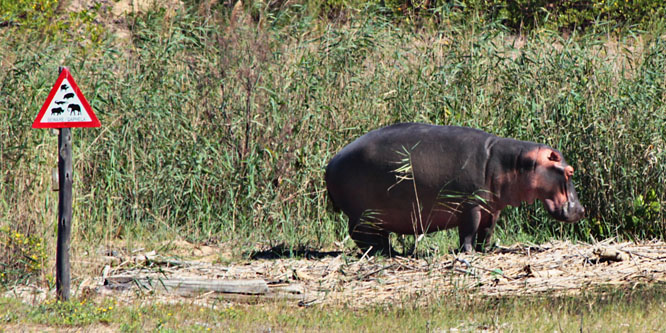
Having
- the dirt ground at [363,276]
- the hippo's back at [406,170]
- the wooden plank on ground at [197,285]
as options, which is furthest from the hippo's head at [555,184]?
the wooden plank on ground at [197,285]

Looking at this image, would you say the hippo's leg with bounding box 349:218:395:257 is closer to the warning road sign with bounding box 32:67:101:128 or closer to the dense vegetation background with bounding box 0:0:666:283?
the dense vegetation background with bounding box 0:0:666:283

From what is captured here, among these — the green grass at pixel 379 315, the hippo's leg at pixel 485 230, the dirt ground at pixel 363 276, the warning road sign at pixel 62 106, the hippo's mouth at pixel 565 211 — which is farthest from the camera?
the hippo's leg at pixel 485 230

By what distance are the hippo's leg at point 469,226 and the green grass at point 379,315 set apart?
48.5 inches

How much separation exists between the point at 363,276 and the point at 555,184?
6.30ft

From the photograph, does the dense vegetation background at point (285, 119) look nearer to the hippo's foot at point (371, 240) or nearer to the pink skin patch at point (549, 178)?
the hippo's foot at point (371, 240)

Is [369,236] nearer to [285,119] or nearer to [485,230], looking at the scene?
[485,230]

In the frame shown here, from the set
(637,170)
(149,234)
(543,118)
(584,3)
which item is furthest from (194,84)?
(584,3)

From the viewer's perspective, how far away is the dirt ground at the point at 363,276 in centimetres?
621

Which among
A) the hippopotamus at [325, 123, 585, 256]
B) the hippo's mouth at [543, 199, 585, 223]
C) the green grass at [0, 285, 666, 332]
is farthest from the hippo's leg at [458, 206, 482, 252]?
the green grass at [0, 285, 666, 332]

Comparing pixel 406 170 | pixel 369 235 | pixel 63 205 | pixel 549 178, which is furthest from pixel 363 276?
pixel 63 205

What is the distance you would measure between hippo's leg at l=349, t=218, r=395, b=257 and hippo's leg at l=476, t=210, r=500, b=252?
81 cm

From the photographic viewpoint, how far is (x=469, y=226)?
7234 mm

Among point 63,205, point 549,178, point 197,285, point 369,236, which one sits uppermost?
point 549,178

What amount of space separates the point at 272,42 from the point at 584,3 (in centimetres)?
674
